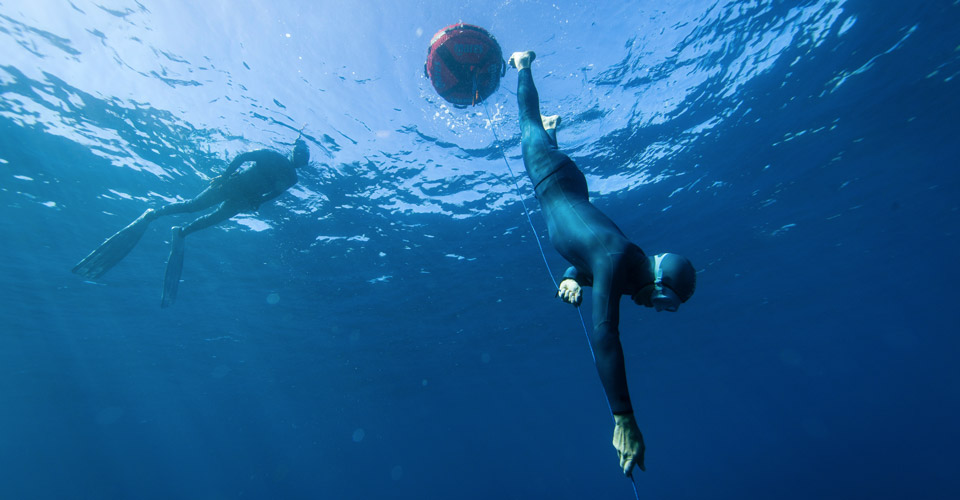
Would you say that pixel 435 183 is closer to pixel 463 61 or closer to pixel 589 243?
pixel 463 61

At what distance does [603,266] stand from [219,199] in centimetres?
1074

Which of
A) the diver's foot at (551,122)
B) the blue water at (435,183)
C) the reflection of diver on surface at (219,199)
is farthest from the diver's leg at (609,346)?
the reflection of diver on surface at (219,199)

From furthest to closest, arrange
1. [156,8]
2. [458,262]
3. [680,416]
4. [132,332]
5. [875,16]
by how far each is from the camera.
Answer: [680,416], [132,332], [458,262], [875,16], [156,8]

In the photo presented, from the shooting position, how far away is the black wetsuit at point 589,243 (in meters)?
2.68

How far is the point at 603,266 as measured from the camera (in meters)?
3.08

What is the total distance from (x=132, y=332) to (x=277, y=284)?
14516mm

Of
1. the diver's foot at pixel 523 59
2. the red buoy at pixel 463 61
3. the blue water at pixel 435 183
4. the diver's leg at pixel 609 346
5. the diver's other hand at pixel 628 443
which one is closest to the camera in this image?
the diver's other hand at pixel 628 443

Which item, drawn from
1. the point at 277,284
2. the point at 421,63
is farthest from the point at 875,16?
the point at 277,284

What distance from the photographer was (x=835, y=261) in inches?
947

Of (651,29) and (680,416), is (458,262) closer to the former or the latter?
(651,29)

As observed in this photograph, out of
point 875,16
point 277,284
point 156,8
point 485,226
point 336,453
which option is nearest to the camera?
point 156,8

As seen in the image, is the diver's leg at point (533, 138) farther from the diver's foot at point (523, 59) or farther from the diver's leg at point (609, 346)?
the diver's leg at point (609, 346)

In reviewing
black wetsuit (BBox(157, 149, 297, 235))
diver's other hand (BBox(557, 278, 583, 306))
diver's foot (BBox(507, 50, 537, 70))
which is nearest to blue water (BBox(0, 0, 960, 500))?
black wetsuit (BBox(157, 149, 297, 235))

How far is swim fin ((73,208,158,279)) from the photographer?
9.05 m
